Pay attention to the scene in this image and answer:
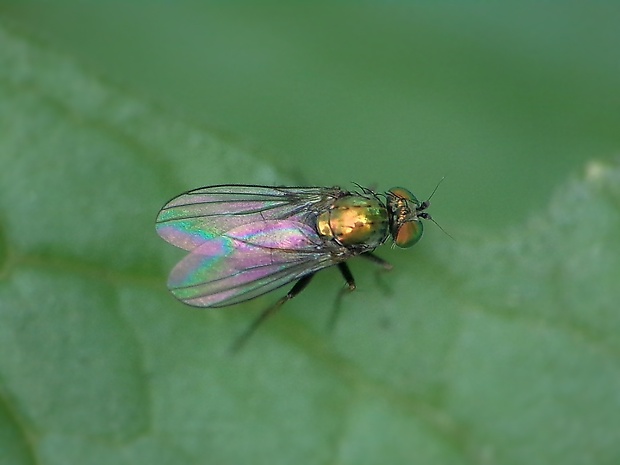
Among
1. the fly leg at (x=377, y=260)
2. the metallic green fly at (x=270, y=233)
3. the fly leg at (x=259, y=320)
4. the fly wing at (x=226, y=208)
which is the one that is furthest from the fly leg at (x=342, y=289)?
the fly wing at (x=226, y=208)

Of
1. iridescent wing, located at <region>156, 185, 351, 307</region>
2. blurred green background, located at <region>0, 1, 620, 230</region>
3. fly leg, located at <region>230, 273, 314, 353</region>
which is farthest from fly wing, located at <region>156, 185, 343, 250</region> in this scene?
fly leg, located at <region>230, 273, 314, 353</region>

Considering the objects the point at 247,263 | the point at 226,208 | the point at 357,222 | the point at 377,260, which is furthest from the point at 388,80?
the point at 247,263

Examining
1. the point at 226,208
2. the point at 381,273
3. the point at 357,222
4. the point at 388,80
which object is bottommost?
the point at 226,208

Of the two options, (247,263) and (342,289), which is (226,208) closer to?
(247,263)

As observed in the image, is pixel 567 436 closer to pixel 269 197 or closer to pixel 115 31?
pixel 269 197

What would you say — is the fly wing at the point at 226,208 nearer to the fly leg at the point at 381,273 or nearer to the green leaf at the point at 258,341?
the green leaf at the point at 258,341
